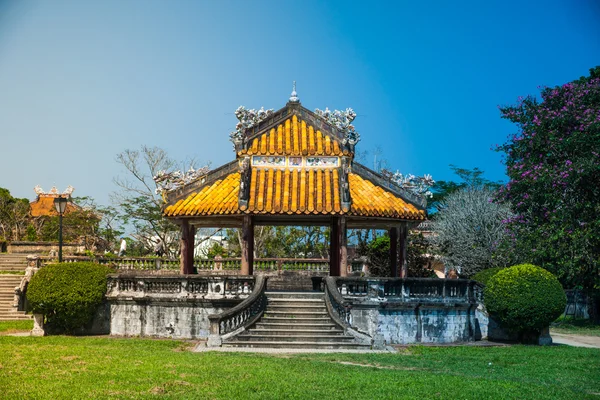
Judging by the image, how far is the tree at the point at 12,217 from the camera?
62.8 meters

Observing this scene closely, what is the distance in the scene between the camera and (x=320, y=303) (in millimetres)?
22797

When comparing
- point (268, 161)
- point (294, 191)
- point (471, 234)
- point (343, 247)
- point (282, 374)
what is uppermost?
point (268, 161)

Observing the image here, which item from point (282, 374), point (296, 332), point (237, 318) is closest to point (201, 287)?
point (237, 318)

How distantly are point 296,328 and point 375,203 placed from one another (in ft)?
18.5

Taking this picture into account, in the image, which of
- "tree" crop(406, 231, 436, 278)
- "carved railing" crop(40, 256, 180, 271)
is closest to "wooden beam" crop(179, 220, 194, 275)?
"carved railing" crop(40, 256, 180, 271)

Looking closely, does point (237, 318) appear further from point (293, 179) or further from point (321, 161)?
point (321, 161)

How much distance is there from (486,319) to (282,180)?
8639 millimetres

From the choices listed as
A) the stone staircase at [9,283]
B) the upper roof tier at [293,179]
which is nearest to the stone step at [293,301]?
the upper roof tier at [293,179]

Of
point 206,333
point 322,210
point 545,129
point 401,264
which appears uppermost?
point 545,129

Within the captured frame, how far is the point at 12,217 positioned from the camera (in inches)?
2488

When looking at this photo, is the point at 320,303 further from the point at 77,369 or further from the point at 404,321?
the point at 77,369

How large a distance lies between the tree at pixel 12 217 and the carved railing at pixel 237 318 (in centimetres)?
4742

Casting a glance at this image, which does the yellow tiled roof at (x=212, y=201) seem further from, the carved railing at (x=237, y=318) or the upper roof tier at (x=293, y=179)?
the carved railing at (x=237, y=318)

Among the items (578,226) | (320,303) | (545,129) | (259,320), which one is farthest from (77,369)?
(545,129)
